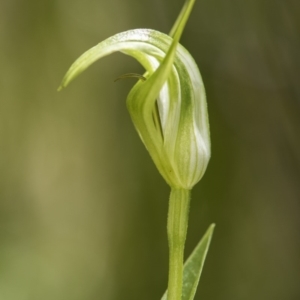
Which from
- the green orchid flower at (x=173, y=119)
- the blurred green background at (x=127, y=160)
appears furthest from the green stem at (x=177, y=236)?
the blurred green background at (x=127, y=160)

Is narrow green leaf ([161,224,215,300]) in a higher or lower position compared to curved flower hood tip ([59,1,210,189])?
lower

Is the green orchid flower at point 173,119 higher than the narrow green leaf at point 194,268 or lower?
higher

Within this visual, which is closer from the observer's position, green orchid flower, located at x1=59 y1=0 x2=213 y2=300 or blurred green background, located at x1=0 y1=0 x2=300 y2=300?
green orchid flower, located at x1=59 y1=0 x2=213 y2=300

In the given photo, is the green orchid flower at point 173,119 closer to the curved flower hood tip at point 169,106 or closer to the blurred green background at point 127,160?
the curved flower hood tip at point 169,106

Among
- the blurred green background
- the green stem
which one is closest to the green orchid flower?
the green stem

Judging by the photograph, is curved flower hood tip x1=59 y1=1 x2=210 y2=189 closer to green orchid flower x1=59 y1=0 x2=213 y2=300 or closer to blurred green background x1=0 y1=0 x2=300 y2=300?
green orchid flower x1=59 y1=0 x2=213 y2=300

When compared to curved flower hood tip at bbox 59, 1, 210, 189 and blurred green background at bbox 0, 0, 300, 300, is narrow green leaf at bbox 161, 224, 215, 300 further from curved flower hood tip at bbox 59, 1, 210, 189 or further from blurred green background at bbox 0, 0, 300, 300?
blurred green background at bbox 0, 0, 300, 300

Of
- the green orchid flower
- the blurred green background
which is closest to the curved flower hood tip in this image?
the green orchid flower

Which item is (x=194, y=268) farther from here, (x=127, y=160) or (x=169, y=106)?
(x=127, y=160)

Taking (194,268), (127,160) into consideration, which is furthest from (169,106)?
(127,160)
